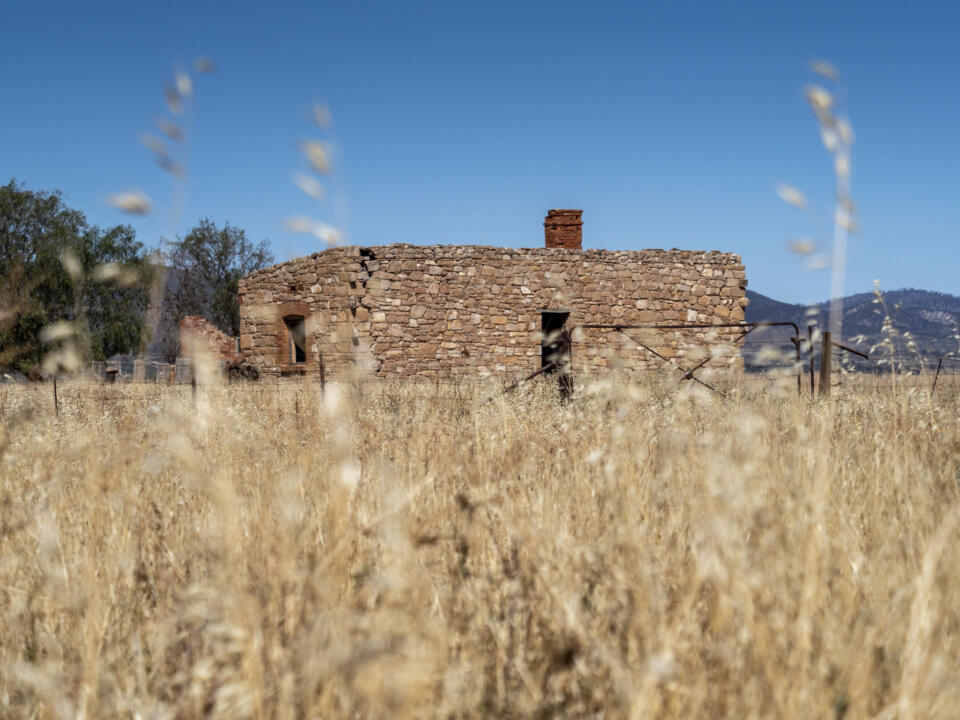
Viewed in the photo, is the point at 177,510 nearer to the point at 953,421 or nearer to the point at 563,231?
the point at 953,421

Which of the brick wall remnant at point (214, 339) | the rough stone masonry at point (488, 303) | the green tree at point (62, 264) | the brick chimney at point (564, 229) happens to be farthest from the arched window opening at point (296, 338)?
the green tree at point (62, 264)

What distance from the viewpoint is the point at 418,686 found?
3.75 feet

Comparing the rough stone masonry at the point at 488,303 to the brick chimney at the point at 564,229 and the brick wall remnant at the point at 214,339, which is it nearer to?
the brick chimney at the point at 564,229

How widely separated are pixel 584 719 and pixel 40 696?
4.01 feet

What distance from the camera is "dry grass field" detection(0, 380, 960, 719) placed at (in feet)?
4.19

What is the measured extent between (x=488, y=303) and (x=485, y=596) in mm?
12037

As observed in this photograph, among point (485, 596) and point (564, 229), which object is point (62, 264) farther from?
point (485, 596)

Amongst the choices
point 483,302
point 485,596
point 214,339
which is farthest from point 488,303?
point 485,596

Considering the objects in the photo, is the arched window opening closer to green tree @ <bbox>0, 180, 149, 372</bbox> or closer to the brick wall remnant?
the brick wall remnant

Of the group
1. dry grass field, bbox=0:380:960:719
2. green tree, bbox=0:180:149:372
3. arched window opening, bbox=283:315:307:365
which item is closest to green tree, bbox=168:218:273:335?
green tree, bbox=0:180:149:372

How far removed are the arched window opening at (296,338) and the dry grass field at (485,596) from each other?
11.9 metres

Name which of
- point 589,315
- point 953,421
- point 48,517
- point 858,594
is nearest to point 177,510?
point 48,517

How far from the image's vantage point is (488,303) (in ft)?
45.0

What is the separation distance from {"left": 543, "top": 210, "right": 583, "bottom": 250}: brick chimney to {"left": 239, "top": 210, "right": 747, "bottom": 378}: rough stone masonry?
0.02 meters
